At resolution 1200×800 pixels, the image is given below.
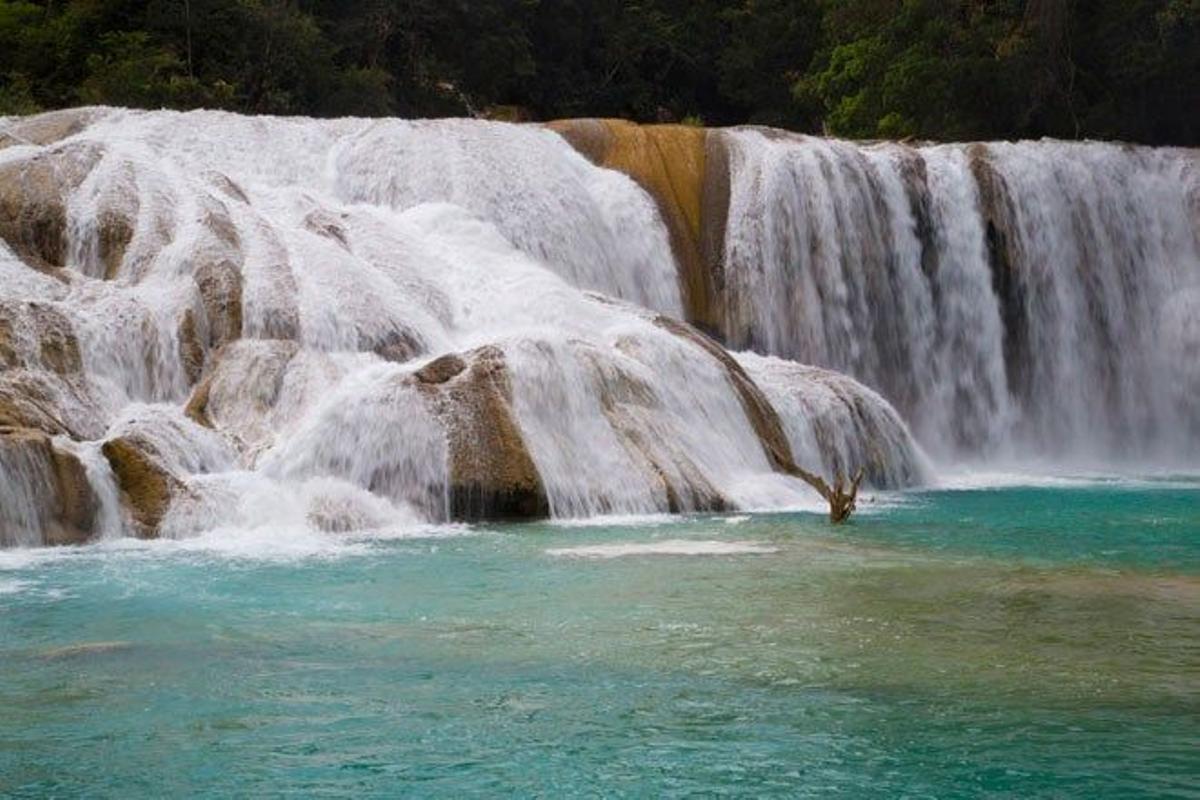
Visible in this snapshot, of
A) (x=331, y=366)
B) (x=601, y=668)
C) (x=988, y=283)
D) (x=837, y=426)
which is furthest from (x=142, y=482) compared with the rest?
(x=988, y=283)

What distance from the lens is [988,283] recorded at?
101 ft

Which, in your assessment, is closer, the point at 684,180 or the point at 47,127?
the point at 47,127

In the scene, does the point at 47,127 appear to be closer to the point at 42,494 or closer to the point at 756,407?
the point at 42,494

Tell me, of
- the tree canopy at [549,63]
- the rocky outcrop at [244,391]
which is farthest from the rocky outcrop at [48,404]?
the tree canopy at [549,63]

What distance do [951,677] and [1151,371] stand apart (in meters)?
A: 23.2

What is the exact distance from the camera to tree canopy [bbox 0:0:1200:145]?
3594cm

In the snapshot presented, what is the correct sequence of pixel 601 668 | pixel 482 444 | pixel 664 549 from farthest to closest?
pixel 482 444, pixel 664 549, pixel 601 668

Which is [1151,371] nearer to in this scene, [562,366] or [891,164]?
[891,164]

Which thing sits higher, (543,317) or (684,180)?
(684,180)

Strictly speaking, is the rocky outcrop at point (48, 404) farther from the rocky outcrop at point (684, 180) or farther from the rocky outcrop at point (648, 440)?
the rocky outcrop at point (684, 180)

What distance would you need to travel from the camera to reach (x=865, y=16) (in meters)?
41.7

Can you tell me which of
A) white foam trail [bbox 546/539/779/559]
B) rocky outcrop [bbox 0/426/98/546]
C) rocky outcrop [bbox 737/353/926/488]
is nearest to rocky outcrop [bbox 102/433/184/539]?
rocky outcrop [bbox 0/426/98/546]

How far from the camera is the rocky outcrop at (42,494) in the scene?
16188mm

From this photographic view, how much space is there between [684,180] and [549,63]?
20258mm
